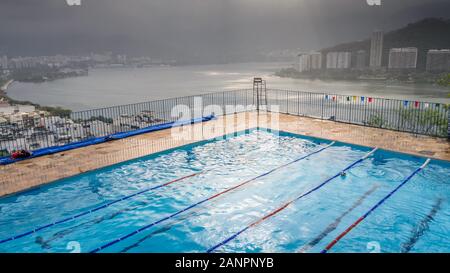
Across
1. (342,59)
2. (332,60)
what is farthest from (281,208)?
(332,60)

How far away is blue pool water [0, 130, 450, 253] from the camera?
19.1ft

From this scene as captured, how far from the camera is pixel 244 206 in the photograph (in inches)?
277

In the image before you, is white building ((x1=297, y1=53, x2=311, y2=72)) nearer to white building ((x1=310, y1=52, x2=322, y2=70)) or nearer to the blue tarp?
white building ((x1=310, y1=52, x2=322, y2=70))

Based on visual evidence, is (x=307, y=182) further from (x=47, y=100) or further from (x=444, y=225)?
(x=47, y=100)

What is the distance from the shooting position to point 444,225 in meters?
6.15

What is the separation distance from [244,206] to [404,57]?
5887cm

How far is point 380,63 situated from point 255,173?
62.2 m

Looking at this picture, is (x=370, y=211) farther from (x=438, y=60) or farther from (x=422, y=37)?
(x=422, y=37)

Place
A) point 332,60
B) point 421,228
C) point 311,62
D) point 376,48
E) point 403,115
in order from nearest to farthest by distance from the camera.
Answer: point 421,228 → point 403,115 → point 376,48 → point 332,60 → point 311,62

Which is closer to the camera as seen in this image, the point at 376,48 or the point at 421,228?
the point at 421,228

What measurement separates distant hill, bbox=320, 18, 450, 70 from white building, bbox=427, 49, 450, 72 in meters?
2.14

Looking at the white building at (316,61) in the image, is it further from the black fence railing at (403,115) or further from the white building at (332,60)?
the black fence railing at (403,115)

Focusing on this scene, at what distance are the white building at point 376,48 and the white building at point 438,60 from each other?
9.75 meters
